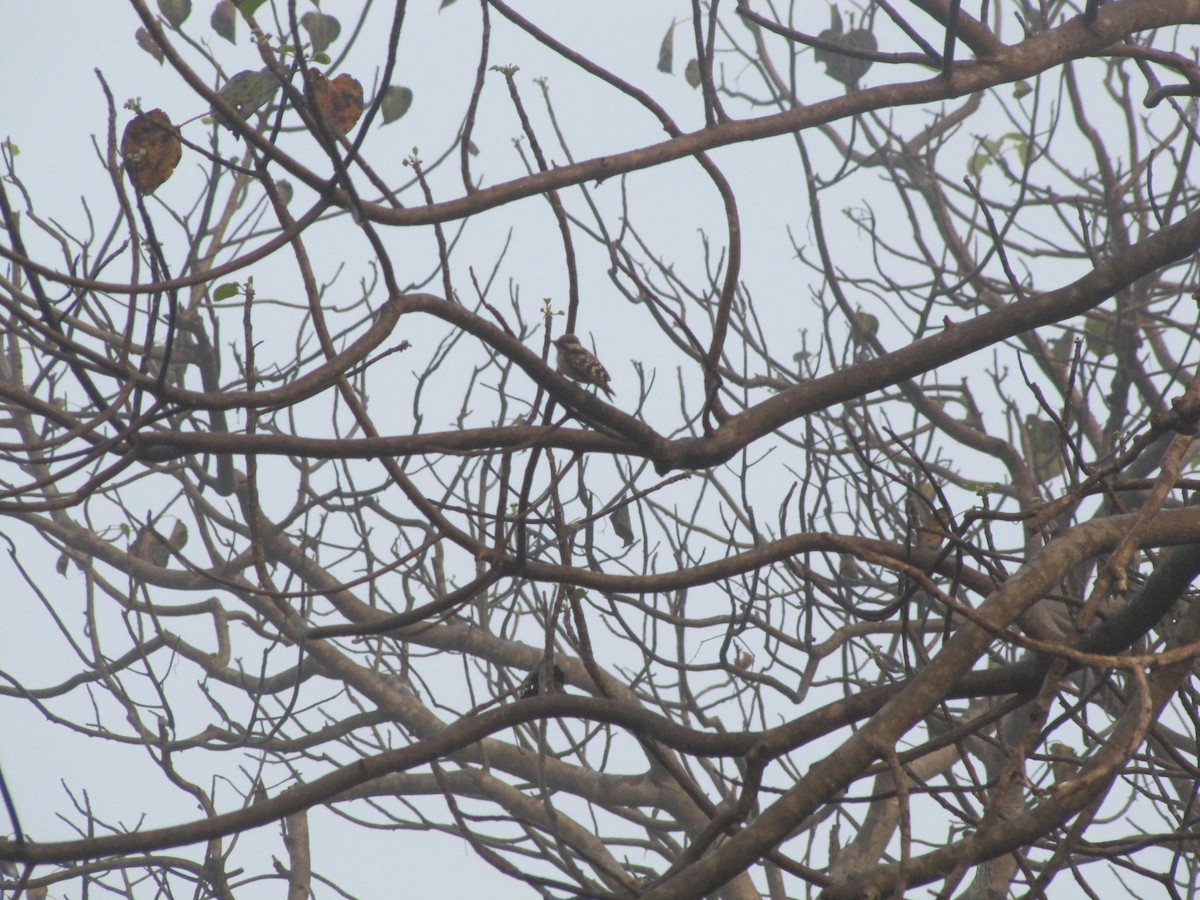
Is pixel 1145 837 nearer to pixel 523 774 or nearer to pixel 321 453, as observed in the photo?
pixel 321 453

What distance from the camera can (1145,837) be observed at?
2.08 meters

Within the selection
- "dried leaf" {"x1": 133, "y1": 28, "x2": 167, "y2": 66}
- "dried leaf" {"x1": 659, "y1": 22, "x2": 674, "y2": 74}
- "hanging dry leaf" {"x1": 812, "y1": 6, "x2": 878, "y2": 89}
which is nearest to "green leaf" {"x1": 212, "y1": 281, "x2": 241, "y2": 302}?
"dried leaf" {"x1": 133, "y1": 28, "x2": 167, "y2": 66}

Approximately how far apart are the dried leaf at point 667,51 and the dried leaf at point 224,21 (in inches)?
87.6

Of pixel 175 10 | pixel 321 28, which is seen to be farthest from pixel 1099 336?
pixel 175 10

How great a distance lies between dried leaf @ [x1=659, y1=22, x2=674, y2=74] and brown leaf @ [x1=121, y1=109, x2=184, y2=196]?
3.56 meters

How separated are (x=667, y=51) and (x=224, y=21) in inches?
90.1

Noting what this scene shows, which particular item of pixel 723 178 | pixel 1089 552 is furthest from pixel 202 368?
pixel 1089 552

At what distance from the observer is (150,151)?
215 cm

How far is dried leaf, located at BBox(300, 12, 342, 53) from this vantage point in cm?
341

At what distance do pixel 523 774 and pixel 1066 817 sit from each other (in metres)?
4.10

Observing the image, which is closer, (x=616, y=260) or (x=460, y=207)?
(x=460, y=207)

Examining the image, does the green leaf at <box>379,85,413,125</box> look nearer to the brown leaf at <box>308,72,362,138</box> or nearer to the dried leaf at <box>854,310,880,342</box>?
the brown leaf at <box>308,72,362,138</box>

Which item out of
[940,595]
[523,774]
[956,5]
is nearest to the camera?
[940,595]

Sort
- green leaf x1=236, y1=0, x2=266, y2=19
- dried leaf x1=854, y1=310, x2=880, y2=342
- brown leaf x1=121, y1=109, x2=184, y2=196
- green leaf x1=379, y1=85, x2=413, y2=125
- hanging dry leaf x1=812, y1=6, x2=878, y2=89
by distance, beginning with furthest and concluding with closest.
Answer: dried leaf x1=854, y1=310, x2=880, y2=342, hanging dry leaf x1=812, y1=6, x2=878, y2=89, green leaf x1=379, y1=85, x2=413, y2=125, brown leaf x1=121, y1=109, x2=184, y2=196, green leaf x1=236, y1=0, x2=266, y2=19
